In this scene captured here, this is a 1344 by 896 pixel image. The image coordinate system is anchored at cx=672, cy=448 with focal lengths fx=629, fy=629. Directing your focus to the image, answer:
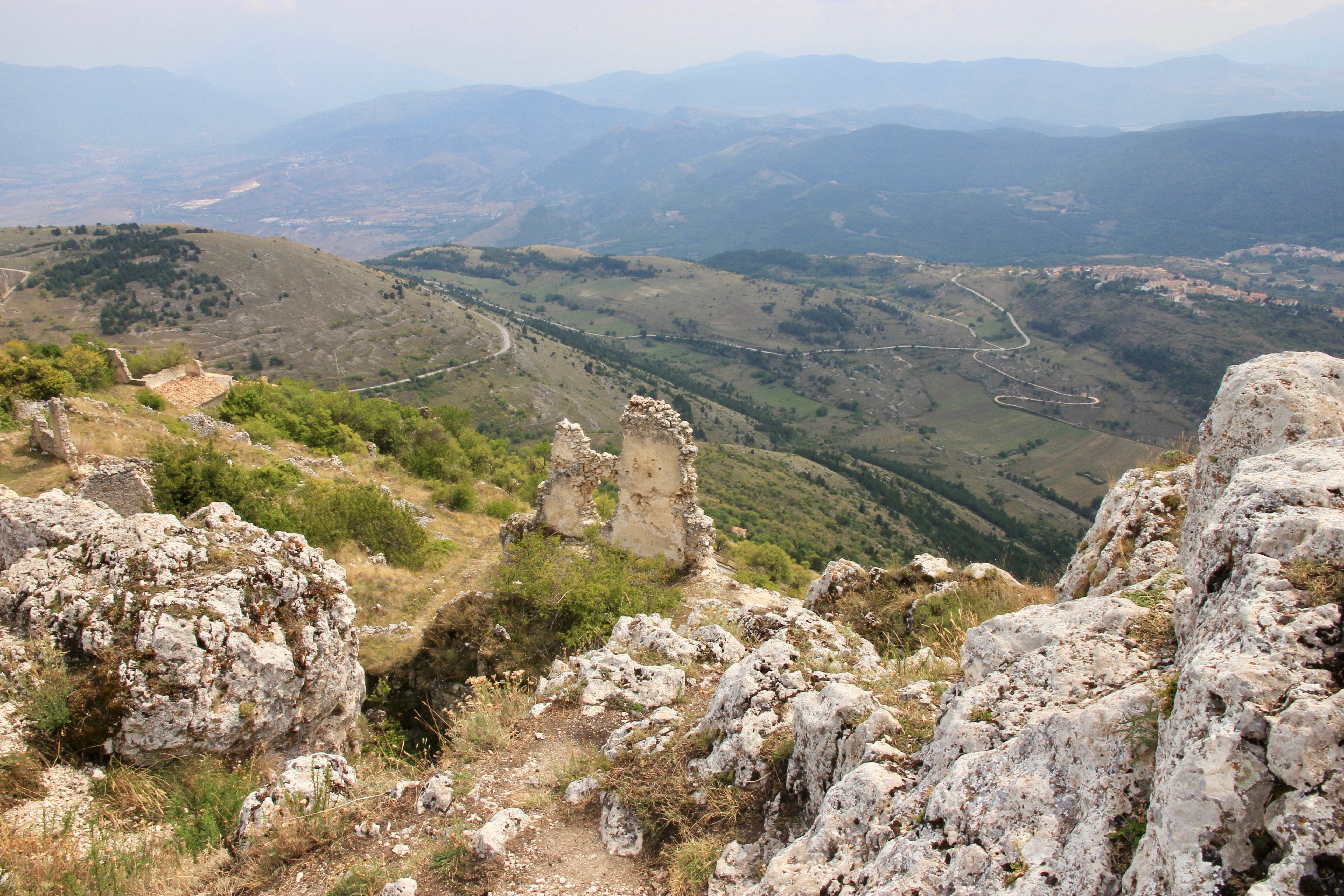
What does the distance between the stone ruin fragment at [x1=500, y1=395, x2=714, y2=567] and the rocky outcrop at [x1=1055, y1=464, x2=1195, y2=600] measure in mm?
11076

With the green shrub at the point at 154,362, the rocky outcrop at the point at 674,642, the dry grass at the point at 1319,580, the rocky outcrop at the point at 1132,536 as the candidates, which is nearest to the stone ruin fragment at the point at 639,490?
the rocky outcrop at the point at 674,642

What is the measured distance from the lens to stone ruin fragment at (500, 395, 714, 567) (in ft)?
66.0

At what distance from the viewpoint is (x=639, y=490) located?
20.9 meters

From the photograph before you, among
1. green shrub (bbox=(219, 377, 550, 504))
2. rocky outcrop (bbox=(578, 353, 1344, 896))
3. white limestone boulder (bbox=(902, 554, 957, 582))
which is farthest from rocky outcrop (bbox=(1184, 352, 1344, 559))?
green shrub (bbox=(219, 377, 550, 504))

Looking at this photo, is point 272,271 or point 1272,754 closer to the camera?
point 1272,754

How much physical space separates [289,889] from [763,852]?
16.6 ft

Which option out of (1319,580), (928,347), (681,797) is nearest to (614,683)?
(681,797)

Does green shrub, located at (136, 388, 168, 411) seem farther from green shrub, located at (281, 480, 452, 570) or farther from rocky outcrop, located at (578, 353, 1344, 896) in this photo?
rocky outcrop, located at (578, 353, 1344, 896)

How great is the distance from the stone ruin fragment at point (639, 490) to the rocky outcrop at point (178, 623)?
10110mm

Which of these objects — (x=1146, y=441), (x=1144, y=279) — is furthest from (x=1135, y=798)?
(x=1144, y=279)

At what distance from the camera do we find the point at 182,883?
21.9ft

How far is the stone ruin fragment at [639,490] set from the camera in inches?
792

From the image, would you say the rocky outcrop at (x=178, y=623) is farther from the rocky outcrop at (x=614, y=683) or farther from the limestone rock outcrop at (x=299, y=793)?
the rocky outcrop at (x=614, y=683)

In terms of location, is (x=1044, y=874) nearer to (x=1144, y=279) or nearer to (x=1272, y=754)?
(x=1272, y=754)
